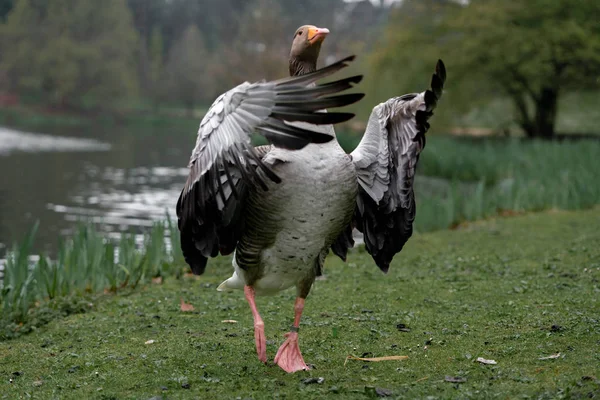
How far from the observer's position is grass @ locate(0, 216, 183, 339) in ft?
19.9

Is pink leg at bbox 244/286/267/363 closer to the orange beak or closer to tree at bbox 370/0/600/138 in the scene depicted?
the orange beak

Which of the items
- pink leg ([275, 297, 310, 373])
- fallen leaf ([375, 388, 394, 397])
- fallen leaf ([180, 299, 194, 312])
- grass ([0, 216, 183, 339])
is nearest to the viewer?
fallen leaf ([375, 388, 394, 397])

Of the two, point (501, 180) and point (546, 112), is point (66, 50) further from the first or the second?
point (501, 180)

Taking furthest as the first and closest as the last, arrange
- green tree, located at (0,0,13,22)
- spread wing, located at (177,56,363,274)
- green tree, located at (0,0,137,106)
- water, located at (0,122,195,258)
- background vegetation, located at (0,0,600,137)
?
green tree, located at (0,0,13,22) → green tree, located at (0,0,137,106) → background vegetation, located at (0,0,600,137) → water, located at (0,122,195,258) → spread wing, located at (177,56,363,274)

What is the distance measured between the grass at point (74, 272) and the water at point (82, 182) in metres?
0.63

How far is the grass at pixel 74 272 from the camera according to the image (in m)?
6.08

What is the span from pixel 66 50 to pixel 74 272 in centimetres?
4286

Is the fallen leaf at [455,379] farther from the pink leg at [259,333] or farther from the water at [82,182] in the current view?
the water at [82,182]

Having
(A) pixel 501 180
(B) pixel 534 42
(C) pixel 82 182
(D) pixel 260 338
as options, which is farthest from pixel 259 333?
(B) pixel 534 42

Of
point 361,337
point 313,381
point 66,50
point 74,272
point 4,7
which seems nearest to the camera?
point 313,381

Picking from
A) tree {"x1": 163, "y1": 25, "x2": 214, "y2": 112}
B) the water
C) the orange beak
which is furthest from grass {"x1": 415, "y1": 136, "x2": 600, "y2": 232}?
tree {"x1": 163, "y1": 25, "x2": 214, "y2": 112}

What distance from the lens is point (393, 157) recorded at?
4762mm

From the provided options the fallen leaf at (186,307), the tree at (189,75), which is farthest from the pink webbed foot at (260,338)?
the tree at (189,75)

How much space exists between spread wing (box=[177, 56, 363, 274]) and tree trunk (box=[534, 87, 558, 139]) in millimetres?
22738
